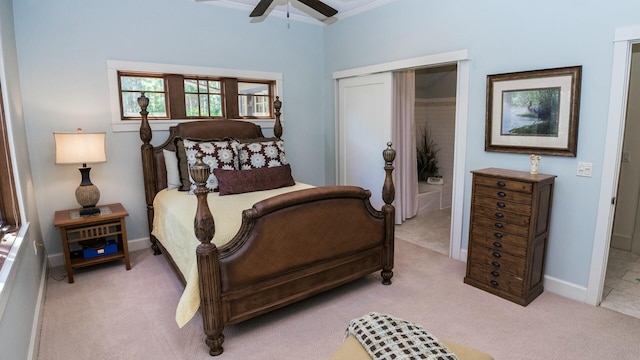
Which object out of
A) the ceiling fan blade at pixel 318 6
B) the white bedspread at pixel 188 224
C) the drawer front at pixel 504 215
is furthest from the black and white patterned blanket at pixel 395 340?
the ceiling fan blade at pixel 318 6

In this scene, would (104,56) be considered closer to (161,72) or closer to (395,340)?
(161,72)

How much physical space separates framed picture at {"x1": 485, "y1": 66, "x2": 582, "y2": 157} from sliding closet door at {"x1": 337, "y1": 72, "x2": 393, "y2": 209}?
4.57ft

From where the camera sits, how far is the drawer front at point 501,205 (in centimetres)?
272

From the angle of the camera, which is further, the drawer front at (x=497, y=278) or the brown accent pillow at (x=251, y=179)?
the brown accent pillow at (x=251, y=179)

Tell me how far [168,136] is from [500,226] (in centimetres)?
346

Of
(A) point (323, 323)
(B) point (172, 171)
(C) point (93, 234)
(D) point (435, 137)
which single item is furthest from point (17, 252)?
(D) point (435, 137)

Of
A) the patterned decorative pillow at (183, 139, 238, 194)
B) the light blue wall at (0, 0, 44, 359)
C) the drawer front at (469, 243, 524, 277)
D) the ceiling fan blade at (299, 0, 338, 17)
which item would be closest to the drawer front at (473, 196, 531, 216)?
the drawer front at (469, 243, 524, 277)

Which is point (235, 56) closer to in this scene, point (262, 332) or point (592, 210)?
point (262, 332)

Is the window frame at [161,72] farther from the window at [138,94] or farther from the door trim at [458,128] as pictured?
the door trim at [458,128]

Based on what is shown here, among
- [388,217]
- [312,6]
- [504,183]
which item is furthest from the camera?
[312,6]

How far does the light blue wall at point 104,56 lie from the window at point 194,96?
21 centimetres

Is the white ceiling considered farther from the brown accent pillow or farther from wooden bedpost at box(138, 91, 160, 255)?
the brown accent pillow

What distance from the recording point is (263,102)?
486 cm

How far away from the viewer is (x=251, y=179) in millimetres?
3494
